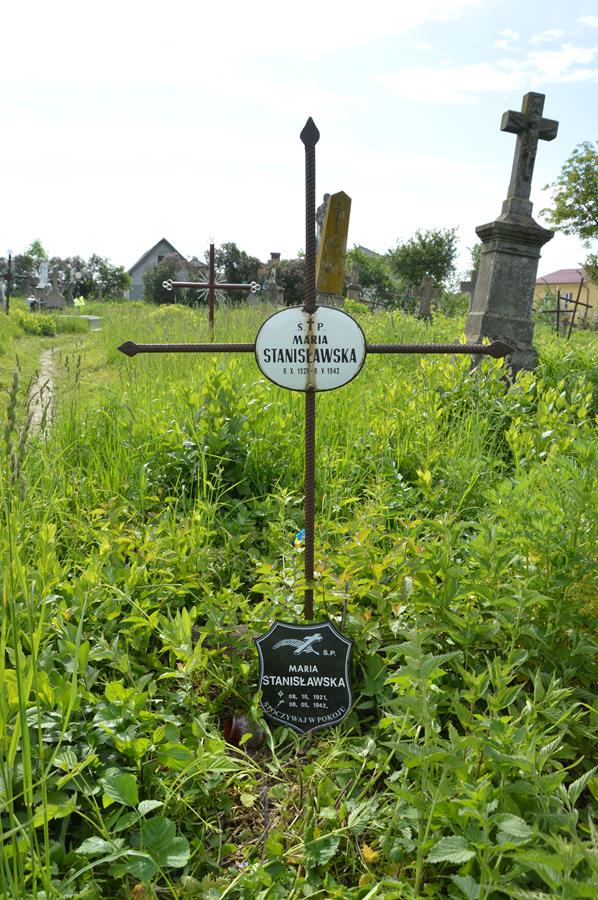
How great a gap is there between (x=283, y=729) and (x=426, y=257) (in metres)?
35.6

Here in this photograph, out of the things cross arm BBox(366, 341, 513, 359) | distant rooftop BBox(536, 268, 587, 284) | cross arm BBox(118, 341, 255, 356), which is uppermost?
distant rooftop BBox(536, 268, 587, 284)

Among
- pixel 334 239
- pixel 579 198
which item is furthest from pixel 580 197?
pixel 334 239

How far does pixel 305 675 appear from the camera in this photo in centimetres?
185

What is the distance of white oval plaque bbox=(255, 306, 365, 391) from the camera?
6.56 ft

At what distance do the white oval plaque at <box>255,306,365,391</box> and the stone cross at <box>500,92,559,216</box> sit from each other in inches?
187

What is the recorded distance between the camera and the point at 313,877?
4.57 ft

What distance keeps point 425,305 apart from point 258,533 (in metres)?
14.0

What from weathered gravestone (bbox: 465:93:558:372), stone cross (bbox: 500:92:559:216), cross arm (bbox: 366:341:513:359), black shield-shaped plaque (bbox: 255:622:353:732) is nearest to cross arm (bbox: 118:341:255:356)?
cross arm (bbox: 366:341:513:359)

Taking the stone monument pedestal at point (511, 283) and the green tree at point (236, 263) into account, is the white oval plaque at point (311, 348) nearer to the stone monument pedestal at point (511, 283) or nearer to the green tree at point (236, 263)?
the stone monument pedestal at point (511, 283)

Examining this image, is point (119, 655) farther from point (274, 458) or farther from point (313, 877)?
point (274, 458)

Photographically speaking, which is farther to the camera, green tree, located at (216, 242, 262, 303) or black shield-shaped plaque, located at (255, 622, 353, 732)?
green tree, located at (216, 242, 262, 303)

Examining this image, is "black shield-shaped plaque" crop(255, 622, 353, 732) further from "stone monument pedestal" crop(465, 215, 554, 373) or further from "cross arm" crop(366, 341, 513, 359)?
"stone monument pedestal" crop(465, 215, 554, 373)

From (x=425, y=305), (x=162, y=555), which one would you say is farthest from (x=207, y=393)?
(x=425, y=305)

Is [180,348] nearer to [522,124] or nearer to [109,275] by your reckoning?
[522,124]
